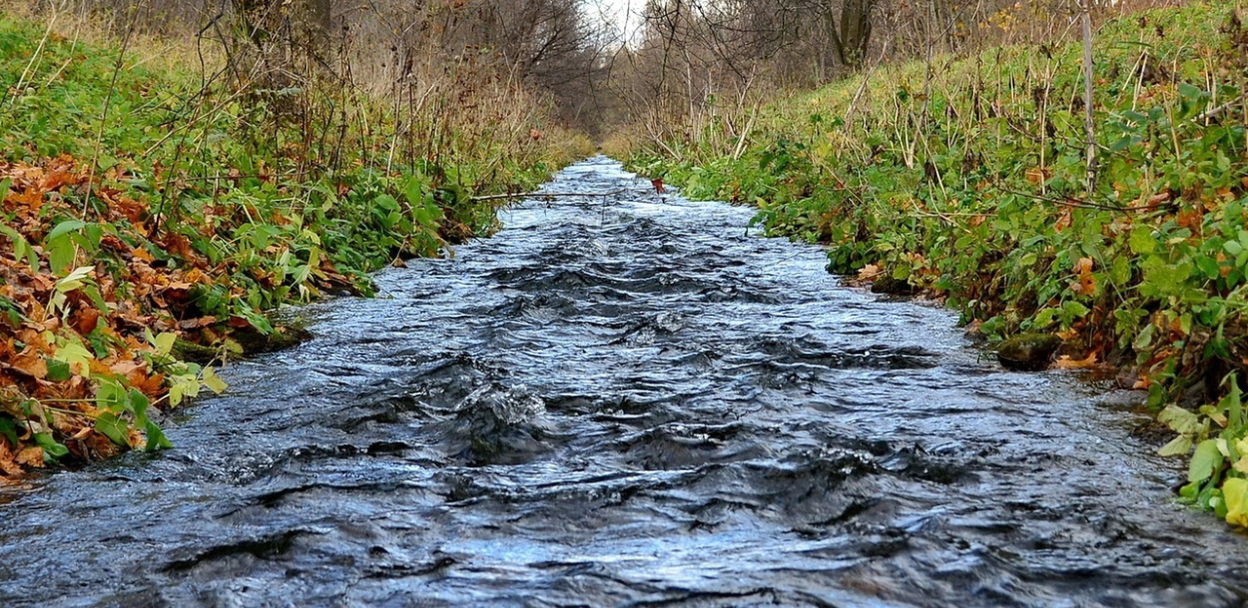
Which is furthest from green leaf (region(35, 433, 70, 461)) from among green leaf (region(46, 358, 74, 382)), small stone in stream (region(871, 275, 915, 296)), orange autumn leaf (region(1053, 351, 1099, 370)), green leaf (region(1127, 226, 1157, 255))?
small stone in stream (region(871, 275, 915, 296))

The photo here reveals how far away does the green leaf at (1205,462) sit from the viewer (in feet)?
11.0

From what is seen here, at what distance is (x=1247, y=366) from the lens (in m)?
4.13

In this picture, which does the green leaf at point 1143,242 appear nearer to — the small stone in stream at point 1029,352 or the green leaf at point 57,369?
the small stone in stream at point 1029,352

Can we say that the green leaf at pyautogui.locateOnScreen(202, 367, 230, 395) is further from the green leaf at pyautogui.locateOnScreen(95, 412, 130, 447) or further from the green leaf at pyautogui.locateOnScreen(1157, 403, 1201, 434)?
the green leaf at pyautogui.locateOnScreen(1157, 403, 1201, 434)

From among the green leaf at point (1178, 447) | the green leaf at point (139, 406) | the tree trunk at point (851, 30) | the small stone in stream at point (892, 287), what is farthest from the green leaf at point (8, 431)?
the tree trunk at point (851, 30)

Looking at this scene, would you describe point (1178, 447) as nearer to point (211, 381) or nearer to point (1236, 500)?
point (1236, 500)

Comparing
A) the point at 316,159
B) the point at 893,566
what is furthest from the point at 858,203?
the point at 893,566

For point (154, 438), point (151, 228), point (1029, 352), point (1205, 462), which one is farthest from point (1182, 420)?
point (151, 228)

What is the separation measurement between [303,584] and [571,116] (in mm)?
43936

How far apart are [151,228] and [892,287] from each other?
4.99 m

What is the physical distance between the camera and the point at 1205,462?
11.0ft

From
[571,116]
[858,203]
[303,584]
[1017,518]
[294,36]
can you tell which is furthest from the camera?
[571,116]

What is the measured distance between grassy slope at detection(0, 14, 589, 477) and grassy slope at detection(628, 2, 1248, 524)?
3857mm

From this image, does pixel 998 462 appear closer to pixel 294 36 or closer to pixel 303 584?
pixel 303 584
